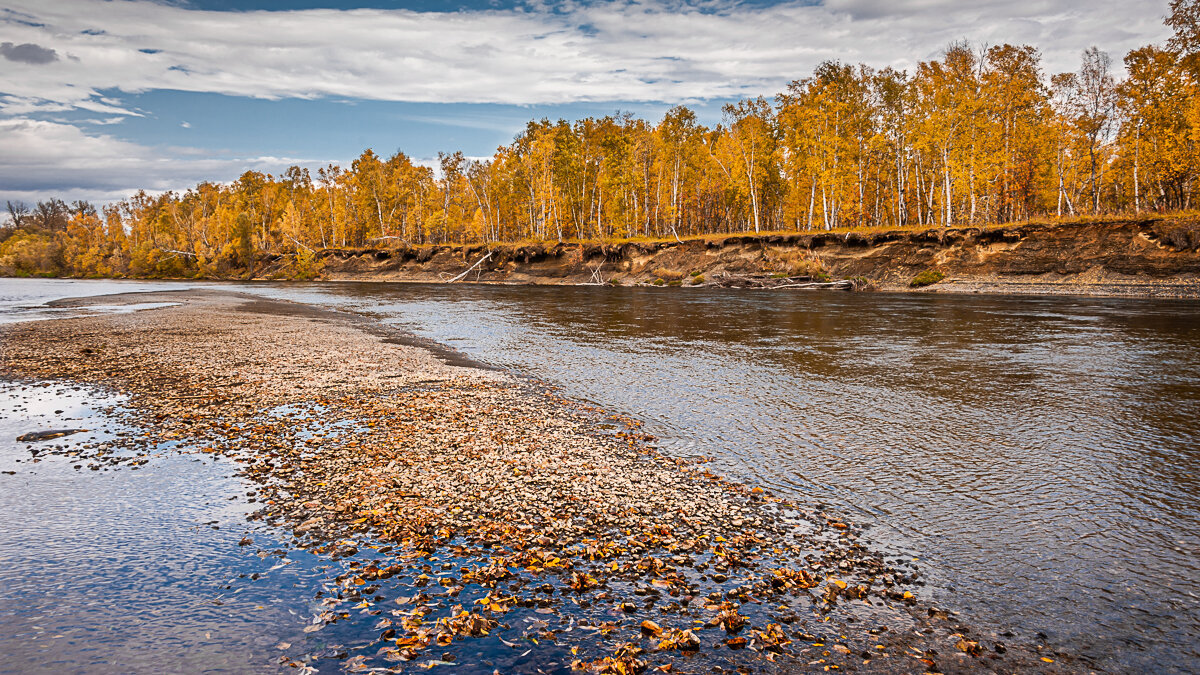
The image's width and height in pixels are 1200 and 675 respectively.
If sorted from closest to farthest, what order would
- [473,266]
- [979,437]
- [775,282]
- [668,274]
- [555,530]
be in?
[555,530]
[979,437]
[775,282]
[668,274]
[473,266]

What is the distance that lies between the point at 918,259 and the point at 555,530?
62.7 m

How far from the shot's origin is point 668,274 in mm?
75062

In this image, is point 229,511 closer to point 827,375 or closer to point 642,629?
point 642,629

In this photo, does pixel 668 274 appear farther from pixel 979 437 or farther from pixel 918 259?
pixel 979 437

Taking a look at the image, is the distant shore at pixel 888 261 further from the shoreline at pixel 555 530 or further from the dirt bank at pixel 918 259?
the shoreline at pixel 555 530

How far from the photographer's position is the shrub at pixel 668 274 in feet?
244

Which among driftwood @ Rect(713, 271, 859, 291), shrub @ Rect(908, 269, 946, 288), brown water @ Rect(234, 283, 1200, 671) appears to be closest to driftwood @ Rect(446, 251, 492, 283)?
driftwood @ Rect(713, 271, 859, 291)

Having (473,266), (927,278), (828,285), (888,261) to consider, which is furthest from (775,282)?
(473,266)

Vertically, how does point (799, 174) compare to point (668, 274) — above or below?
above

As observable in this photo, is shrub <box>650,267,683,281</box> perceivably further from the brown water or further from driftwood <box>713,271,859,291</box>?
the brown water

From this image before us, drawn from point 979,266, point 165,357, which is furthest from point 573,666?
point 979,266

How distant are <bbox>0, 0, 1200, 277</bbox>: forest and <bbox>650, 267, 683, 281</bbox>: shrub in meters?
7.58

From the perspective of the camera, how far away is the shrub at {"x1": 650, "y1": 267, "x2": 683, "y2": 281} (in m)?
74.3

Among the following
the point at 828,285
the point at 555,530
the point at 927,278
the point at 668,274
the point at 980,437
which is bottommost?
the point at 980,437
